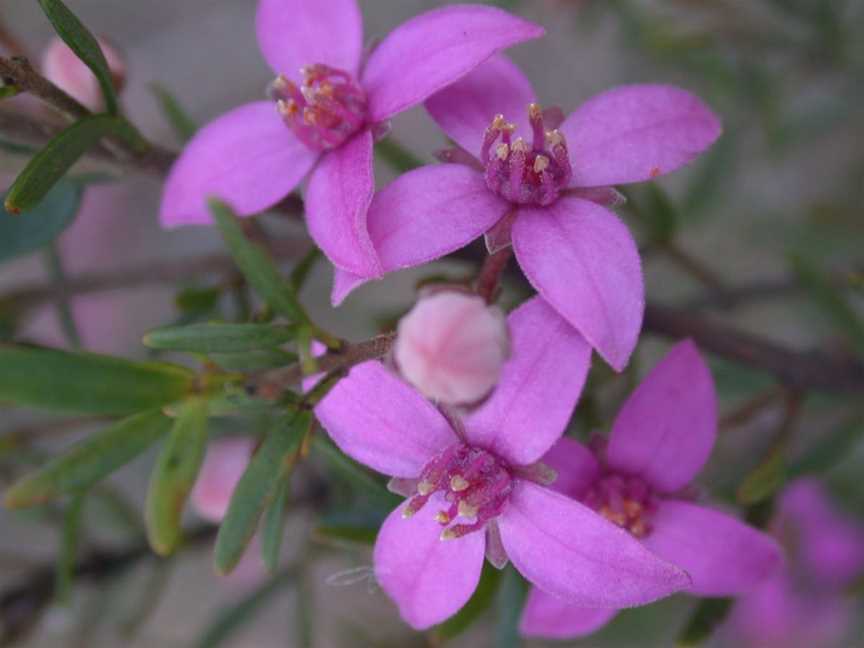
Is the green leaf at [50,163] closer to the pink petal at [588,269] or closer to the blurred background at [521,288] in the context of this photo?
the blurred background at [521,288]

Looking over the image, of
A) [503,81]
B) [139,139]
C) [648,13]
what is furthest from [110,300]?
[503,81]

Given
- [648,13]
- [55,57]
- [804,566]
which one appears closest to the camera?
[55,57]

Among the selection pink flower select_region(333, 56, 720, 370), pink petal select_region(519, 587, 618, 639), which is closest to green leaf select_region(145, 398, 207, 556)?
pink flower select_region(333, 56, 720, 370)

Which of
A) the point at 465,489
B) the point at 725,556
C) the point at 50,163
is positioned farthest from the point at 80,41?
the point at 725,556

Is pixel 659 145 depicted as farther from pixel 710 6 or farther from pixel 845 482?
pixel 845 482

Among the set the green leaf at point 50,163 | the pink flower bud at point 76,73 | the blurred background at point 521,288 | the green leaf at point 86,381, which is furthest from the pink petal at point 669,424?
the pink flower bud at point 76,73

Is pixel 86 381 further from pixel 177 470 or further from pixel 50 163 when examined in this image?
pixel 50 163
